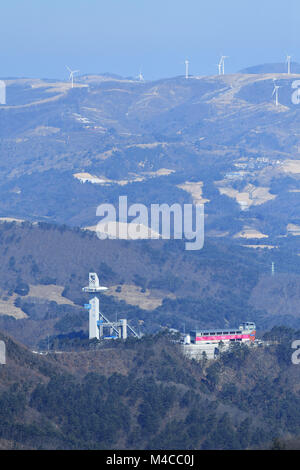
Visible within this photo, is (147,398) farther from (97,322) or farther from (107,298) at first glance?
(107,298)

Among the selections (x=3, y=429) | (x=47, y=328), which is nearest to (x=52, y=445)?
(x=3, y=429)

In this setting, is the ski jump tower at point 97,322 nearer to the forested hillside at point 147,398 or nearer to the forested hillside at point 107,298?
the forested hillside at point 147,398

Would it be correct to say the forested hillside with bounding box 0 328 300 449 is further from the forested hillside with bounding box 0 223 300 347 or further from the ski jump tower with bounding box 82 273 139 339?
the forested hillside with bounding box 0 223 300 347

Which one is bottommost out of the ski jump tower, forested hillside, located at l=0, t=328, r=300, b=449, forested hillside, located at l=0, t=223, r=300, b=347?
forested hillside, located at l=0, t=328, r=300, b=449

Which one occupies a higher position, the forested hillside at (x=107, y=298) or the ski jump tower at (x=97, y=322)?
the forested hillside at (x=107, y=298)

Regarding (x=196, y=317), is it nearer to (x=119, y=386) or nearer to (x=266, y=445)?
(x=119, y=386)

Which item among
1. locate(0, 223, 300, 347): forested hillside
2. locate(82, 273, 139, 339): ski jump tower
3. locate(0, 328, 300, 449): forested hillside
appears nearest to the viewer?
locate(0, 328, 300, 449): forested hillside

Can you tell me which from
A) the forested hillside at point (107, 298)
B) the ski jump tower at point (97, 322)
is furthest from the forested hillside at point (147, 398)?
the forested hillside at point (107, 298)

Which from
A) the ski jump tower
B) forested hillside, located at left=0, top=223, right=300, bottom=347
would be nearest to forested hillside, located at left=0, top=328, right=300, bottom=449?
the ski jump tower
